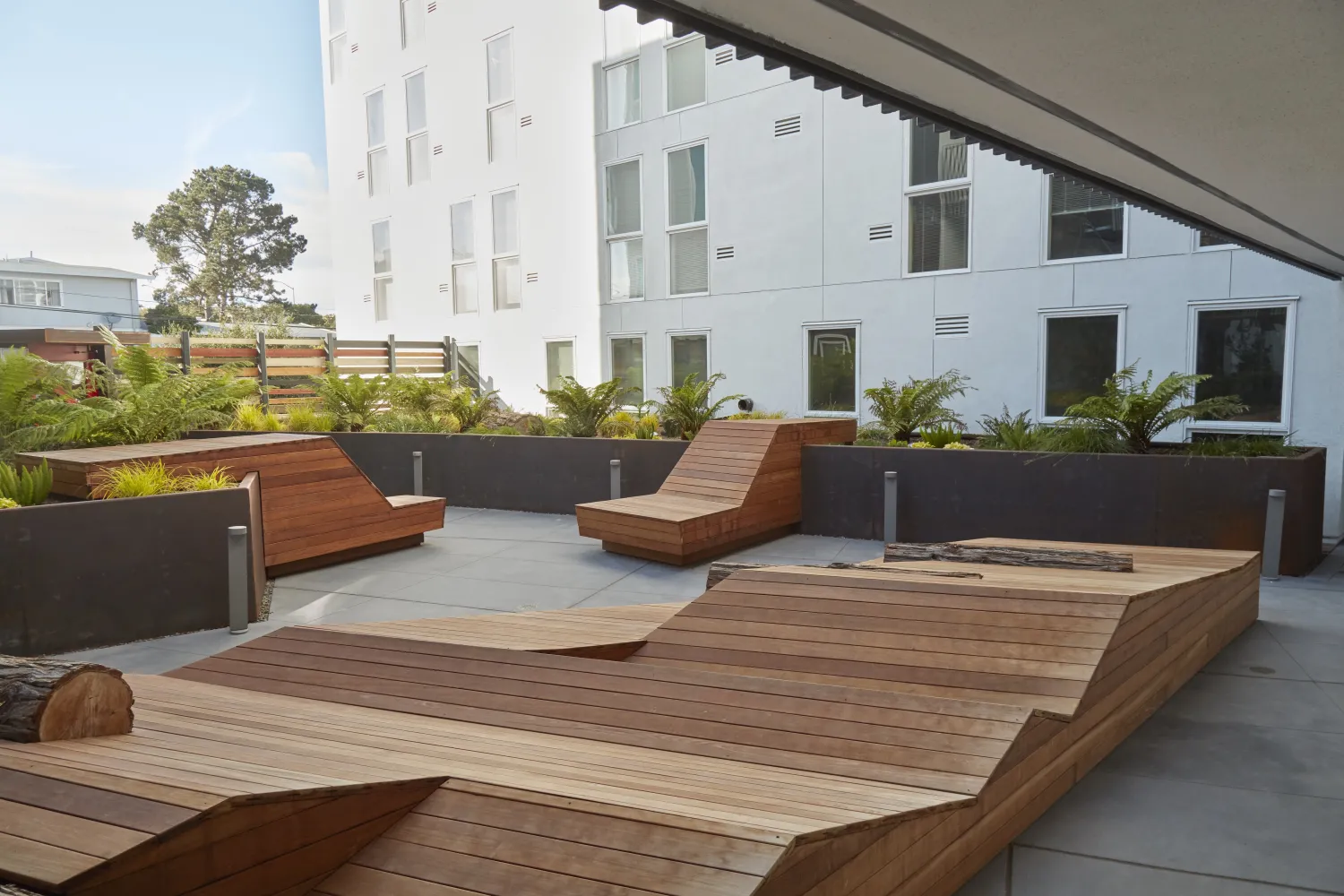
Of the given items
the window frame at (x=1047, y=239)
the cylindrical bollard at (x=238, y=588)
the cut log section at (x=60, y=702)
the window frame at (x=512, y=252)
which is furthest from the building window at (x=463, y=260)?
the cut log section at (x=60, y=702)

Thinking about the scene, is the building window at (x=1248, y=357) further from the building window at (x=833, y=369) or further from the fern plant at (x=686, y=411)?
the fern plant at (x=686, y=411)

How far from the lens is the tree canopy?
44844 mm

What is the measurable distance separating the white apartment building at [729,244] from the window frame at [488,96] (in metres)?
0.05

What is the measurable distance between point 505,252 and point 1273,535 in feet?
46.6

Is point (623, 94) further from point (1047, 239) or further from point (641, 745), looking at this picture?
point (641, 745)

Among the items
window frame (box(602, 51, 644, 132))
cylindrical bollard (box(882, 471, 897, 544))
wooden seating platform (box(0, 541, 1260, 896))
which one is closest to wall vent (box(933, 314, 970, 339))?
cylindrical bollard (box(882, 471, 897, 544))

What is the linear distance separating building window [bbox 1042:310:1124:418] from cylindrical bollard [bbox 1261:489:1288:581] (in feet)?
11.1

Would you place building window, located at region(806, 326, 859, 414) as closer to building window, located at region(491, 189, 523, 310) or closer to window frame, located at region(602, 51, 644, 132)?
window frame, located at region(602, 51, 644, 132)

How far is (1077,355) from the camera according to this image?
34.7 ft

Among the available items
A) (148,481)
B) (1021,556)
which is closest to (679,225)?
(148,481)

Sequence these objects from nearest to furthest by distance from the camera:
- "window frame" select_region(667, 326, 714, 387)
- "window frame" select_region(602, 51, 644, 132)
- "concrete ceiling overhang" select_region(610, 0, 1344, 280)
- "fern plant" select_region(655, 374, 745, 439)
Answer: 1. "concrete ceiling overhang" select_region(610, 0, 1344, 280)
2. "fern plant" select_region(655, 374, 745, 439)
3. "window frame" select_region(667, 326, 714, 387)
4. "window frame" select_region(602, 51, 644, 132)

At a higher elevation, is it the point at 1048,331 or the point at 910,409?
the point at 1048,331

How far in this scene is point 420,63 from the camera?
18.9 metres

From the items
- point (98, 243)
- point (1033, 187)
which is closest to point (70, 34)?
point (98, 243)
